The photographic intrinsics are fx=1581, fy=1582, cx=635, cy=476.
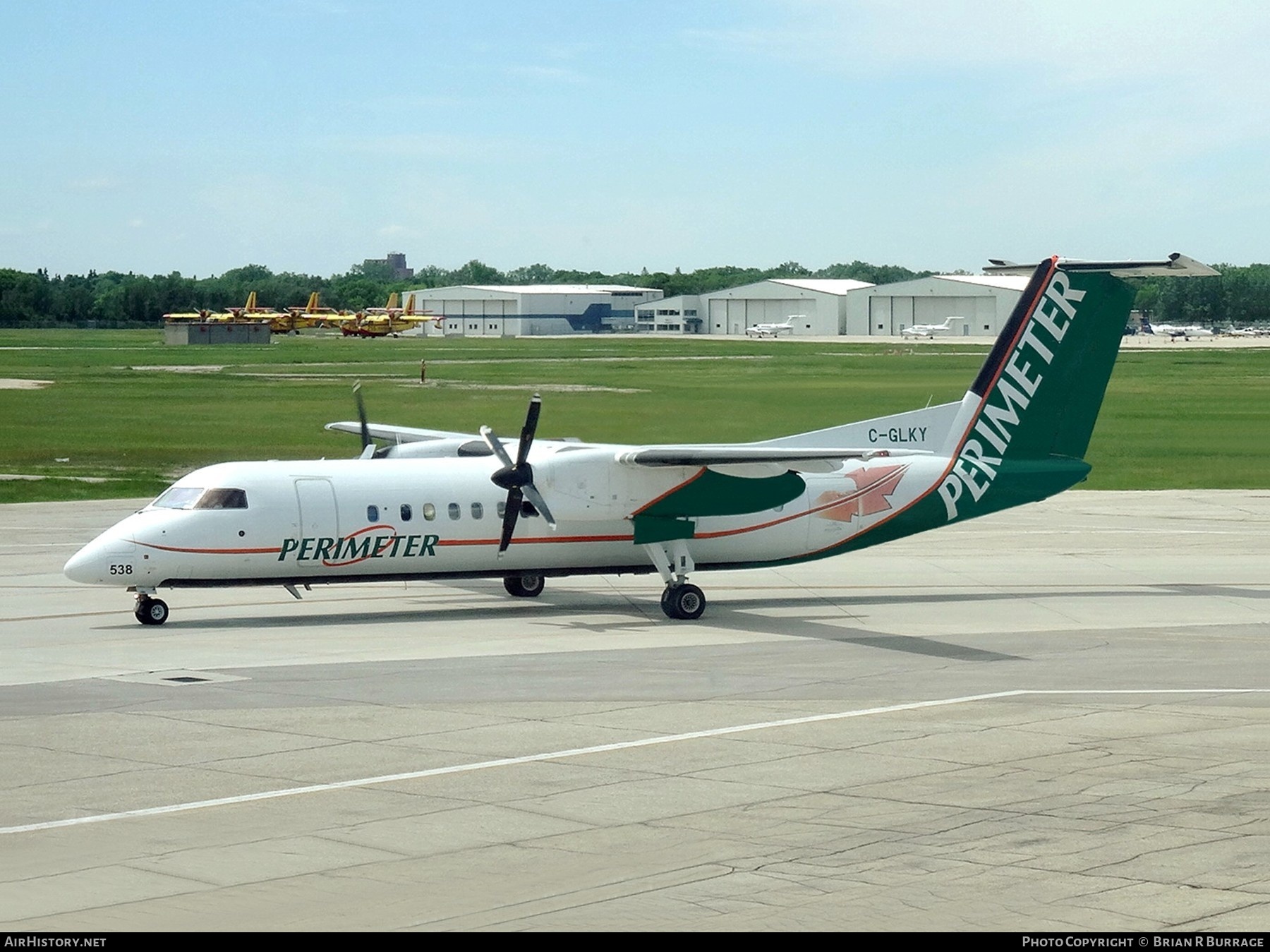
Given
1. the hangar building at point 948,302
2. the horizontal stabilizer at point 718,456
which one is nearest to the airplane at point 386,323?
the hangar building at point 948,302

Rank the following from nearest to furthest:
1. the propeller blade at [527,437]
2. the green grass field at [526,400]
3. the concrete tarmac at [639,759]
Answer: the concrete tarmac at [639,759] → the propeller blade at [527,437] → the green grass field at [526,400]

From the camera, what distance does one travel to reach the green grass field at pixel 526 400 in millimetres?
59656

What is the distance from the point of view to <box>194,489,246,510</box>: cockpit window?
87.5 ft

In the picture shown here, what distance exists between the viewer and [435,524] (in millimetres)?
27641

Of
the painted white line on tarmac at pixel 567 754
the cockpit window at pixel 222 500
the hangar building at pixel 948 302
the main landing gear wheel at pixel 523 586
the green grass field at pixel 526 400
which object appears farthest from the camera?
the hangar building at pixel 948 302

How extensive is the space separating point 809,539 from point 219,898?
18798mm

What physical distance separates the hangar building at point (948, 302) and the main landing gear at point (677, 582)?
15840cm

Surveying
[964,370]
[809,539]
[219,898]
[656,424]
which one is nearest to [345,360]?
[964,370]

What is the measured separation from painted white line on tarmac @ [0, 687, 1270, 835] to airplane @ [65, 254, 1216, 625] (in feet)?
22.0

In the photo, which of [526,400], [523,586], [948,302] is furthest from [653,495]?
[948,302]

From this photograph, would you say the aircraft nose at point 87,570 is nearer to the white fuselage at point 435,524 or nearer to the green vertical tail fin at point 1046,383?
the white fuselage at point 435,524

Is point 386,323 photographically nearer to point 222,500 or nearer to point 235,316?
point 235,316

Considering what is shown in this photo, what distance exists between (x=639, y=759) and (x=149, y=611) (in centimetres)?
1280
